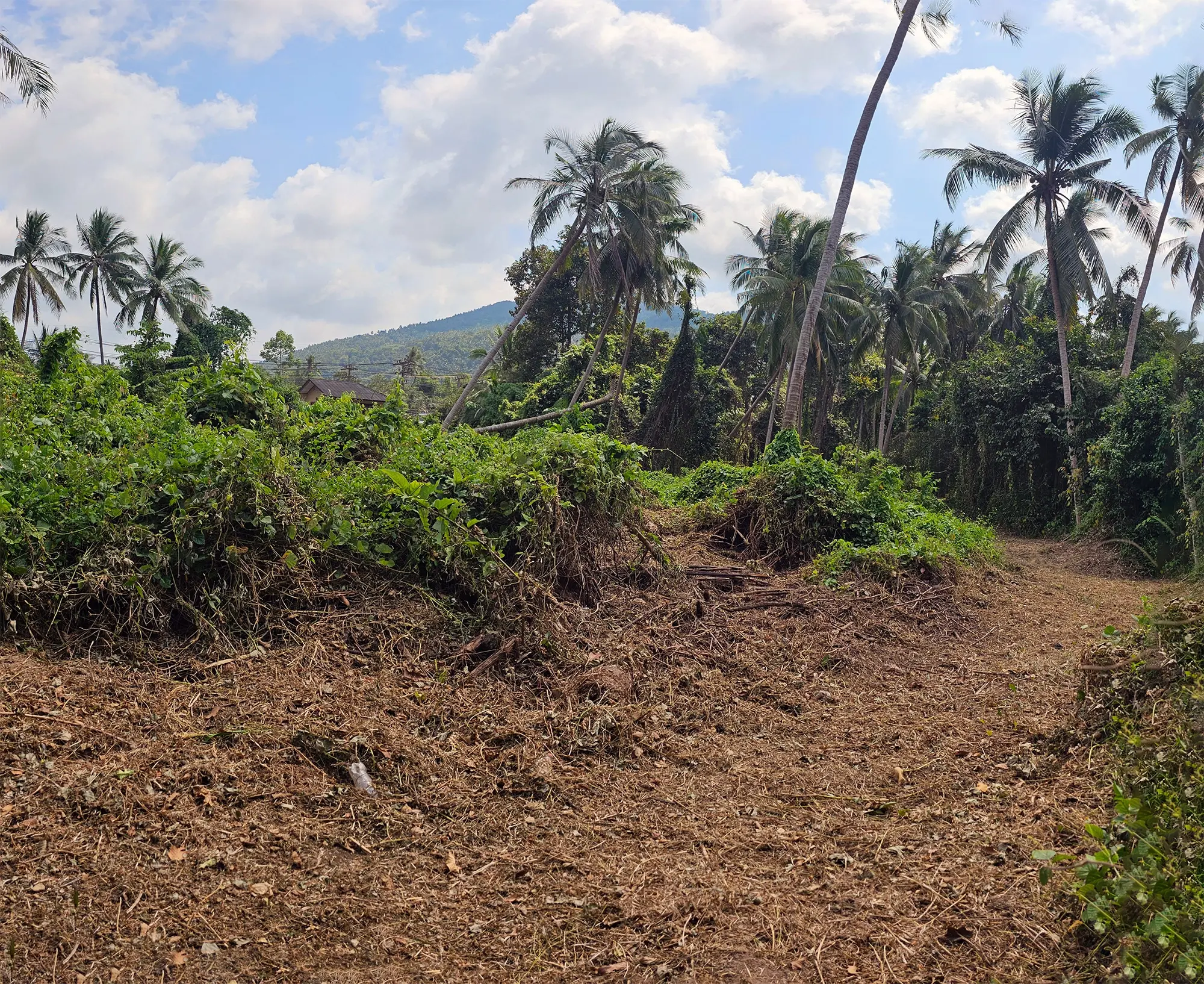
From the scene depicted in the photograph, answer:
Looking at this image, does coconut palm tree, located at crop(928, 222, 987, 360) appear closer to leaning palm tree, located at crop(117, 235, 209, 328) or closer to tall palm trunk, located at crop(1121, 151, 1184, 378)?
tall palm trunk, located at crop(1121, 151, 1184, 378)

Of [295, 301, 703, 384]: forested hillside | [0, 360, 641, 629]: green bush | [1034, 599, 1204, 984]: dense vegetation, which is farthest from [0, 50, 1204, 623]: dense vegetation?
[295, 301, 703, 384]: forested hillside

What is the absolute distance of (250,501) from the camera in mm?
5047

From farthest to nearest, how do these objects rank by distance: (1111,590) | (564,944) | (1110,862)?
1. (1111,590)
2. (564,944)
3. (1110,862)

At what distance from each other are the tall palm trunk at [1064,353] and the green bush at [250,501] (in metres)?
14.4

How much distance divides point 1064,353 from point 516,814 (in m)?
19.3

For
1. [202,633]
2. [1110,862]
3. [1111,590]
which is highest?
[202,633]

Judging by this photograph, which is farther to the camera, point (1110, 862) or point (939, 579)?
point (939, 579)

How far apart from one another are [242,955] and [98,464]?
129 inches

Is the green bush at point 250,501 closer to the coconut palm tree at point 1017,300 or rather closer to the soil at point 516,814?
the soil at point 516,814

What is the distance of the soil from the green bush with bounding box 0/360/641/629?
1.15 ft

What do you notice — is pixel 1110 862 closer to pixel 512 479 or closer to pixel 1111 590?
pixel 512 479

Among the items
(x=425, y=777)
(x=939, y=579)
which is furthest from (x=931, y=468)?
(x=425, y=777)

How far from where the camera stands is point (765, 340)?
28.6m

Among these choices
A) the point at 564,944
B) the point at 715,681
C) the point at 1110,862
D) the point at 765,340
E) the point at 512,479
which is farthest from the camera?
the point at 765,340
